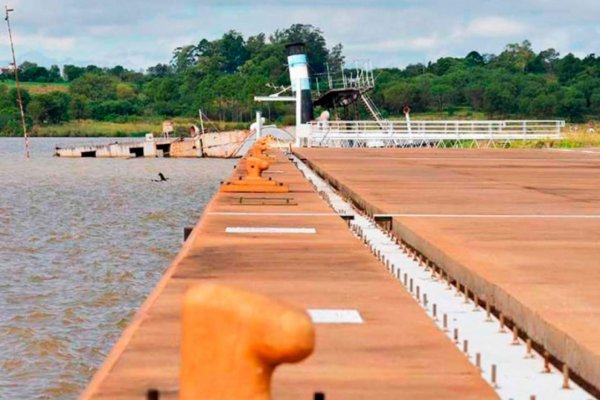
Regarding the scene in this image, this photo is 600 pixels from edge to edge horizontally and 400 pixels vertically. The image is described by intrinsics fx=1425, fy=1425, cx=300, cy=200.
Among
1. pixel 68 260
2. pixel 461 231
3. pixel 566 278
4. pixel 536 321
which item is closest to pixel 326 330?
pixel 536 321

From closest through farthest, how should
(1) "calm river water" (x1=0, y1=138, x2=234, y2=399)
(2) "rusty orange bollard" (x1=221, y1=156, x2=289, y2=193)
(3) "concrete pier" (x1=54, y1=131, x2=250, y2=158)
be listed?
(1) "calm river water" (x1=0, y1=138, x2=234, y2=399) → (2) "rusty orange bollard" (x1=221, y1=156, x2=289, y2=193) → (3) "concrete pier" (x1=54, y1=131, x2=250, y2=158)

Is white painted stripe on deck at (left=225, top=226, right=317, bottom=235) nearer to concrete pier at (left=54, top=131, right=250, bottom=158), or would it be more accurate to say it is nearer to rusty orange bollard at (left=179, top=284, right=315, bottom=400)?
rusty orange bollard at (left=179, top=284, right=315, bottom=400)

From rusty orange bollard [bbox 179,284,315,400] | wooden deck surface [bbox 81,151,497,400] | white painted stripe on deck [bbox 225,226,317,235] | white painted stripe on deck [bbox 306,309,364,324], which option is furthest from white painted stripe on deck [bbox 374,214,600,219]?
rusty orange bollard [bbox 179,284,315,400]

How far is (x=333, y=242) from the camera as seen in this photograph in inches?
685

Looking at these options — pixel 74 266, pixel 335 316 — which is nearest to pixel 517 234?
pixel 335 316

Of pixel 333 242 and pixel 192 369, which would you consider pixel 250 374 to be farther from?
pixel 333 242

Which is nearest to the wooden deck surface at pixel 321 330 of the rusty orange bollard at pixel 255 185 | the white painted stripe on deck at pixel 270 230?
the white painted stripe on deck at pixel 270 230

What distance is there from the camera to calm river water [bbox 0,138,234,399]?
55.0 ft

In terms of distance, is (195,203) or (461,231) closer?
(461,231)

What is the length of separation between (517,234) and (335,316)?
→ 26.5 ft

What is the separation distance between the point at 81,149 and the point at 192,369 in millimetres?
114795

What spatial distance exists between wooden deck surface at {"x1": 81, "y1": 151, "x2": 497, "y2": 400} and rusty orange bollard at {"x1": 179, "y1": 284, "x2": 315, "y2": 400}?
7.98ft

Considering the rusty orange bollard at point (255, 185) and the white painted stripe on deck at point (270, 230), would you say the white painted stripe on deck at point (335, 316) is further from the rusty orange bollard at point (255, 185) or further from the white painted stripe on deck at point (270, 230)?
the rusty orange bollard at point (255, 185)

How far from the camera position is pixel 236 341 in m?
5.54
